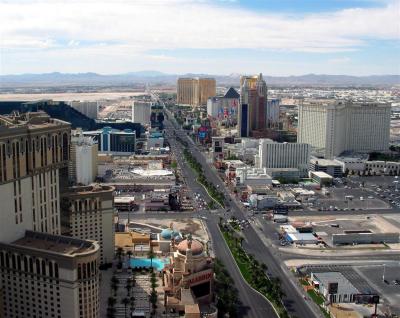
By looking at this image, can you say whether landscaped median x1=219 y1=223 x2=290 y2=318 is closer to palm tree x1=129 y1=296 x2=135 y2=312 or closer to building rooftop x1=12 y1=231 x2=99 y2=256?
palm tree x1=129 y1=296 x2=135 y2=312

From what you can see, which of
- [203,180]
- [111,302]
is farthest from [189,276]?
[203,180]

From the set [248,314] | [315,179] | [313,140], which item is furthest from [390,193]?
[248,314]

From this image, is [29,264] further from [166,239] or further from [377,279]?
[377,279]

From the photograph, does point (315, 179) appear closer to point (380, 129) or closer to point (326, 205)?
point (326, 205)

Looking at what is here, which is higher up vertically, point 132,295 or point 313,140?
point 313,140

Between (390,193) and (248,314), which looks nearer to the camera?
(248,314)

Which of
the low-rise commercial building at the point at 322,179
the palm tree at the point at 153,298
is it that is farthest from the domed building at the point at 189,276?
the low-rise commercial building at the point at 322,179
